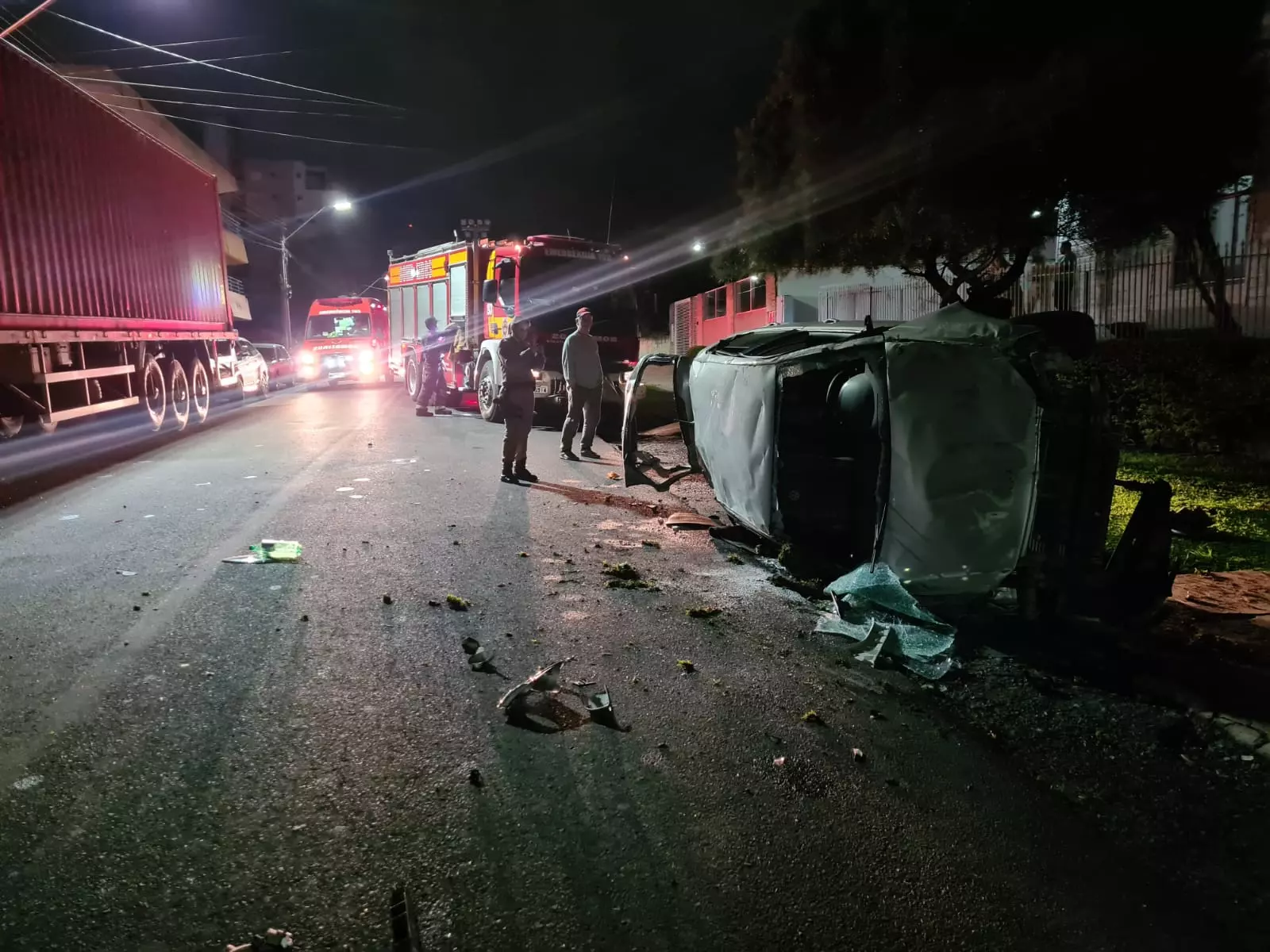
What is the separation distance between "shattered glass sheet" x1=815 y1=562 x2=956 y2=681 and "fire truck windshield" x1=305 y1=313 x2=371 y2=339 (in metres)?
24.7

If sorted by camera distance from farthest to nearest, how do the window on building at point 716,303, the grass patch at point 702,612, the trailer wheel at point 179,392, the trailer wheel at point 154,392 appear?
the window on building at point 716,303 < the trailer wheel at point 179,392 < the trailer wheel at point 154,392 < the grass patch at point 702,612

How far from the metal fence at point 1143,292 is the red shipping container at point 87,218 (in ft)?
33.4

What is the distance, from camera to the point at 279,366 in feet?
103

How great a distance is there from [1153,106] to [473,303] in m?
11.2

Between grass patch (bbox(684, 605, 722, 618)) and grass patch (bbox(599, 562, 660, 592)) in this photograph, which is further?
grass patch (bbox(599, 562, 660, 592))

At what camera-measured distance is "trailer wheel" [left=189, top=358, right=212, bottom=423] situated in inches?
639

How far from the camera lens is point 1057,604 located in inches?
174

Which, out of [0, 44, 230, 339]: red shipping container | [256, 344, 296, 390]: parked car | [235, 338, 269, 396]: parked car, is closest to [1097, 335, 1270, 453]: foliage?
[0, 44, 230, 339]: red shipping container

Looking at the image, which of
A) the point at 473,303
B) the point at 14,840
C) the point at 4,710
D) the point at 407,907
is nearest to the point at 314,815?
the point at 407,907

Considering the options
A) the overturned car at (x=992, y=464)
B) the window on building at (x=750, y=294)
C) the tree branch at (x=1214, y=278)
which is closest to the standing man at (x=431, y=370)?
the window on building at (x=750, y=294)

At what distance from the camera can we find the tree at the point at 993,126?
11.1 meters

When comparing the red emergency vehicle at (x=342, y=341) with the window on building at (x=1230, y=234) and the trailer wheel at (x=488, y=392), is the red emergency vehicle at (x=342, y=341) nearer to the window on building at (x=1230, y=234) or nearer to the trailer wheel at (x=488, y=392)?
the trailer wheel at (x=488, y=392)

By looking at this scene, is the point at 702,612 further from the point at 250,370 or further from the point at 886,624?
the point at 250,370

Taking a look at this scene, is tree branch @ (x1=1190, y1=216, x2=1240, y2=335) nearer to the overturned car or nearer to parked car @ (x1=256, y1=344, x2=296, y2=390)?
the overturned car
